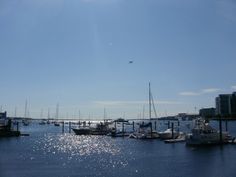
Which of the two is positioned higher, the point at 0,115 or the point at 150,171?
the point at 0,115

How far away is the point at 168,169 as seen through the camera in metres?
57.4

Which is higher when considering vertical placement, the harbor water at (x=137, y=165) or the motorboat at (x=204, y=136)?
the motorboat at (x=204, y=136)

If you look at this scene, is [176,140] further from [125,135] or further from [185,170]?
[185,170]

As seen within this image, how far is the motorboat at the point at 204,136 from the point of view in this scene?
8856cm

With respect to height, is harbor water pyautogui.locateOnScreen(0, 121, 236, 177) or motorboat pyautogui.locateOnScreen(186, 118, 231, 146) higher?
motorboat pyautogui.locateOnScreen(186, 118, 231, 146)

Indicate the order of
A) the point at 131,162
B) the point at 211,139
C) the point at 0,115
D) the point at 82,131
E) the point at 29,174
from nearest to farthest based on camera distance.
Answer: the point at 29,174, the point at 131,162, the point at 211,139, the point at 82,131, the point at 0,115

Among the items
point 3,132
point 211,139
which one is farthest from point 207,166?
point 3,132

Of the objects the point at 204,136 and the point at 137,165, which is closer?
the point at 137,165

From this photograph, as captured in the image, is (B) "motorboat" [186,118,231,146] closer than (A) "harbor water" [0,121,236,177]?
No

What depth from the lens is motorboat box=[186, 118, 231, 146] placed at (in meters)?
88.6

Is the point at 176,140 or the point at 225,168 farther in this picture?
the point at 176,140

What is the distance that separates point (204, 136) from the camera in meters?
88.7

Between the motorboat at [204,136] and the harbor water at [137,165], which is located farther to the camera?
the motorboat at [204,136]

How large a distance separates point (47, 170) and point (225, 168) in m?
25.3
